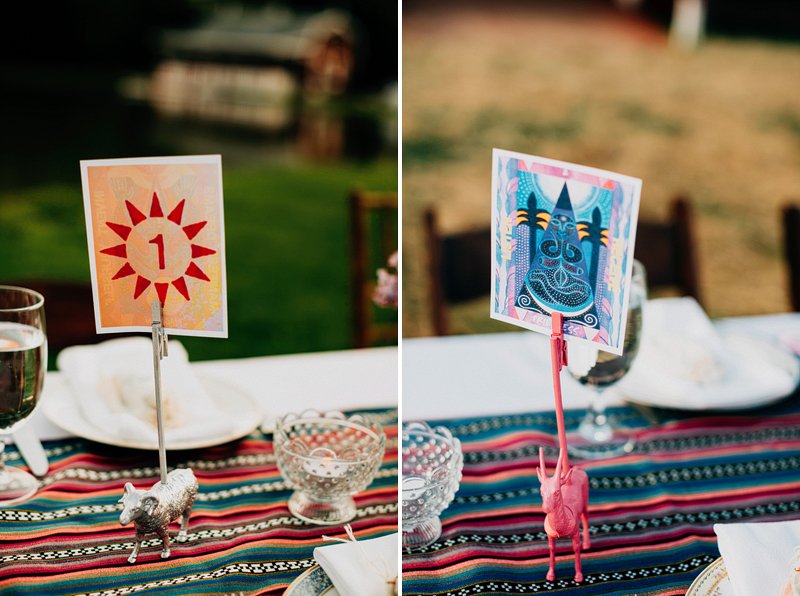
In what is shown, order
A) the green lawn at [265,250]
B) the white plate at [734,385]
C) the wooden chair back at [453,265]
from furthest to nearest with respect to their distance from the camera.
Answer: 1. the green lawn at [265,250]
2. the wooden chair back at [453,265]
3. the white plate at [734,385]

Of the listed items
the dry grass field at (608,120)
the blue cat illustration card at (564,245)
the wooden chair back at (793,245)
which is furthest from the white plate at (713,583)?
the dry grass field at (608,120)

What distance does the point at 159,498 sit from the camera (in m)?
0.83

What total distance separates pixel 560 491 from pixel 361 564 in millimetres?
198

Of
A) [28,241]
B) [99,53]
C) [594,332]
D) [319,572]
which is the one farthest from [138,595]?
[99,53]

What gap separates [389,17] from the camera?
23.9 ft

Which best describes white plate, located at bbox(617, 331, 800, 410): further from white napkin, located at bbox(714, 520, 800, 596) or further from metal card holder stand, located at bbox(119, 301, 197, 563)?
metal card holder stand, located at bbox(119, 301, 197, 563)

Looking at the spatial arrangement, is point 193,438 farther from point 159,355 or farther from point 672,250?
point 672,250

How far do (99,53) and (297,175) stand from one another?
2.56m

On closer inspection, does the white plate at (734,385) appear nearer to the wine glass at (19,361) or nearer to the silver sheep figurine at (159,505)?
the silver sheep figurine at (159,505)

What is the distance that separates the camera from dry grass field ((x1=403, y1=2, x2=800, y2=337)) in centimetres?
426

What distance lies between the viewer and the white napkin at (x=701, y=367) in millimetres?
1191

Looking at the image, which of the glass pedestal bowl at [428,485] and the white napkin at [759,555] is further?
the glass pedestal bowl at [428,485]

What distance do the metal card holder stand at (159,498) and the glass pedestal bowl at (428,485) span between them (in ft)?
0.71

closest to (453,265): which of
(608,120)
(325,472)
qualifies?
(325,472)
